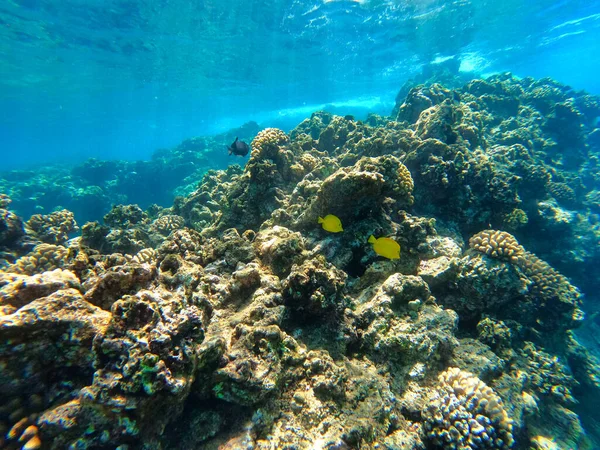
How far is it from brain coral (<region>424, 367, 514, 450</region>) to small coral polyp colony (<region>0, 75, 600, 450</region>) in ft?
0.06

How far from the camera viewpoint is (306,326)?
362cm

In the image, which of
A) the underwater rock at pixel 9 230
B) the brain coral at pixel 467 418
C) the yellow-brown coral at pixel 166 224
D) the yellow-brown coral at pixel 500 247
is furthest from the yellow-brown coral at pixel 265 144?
the brain coral at pixel 467 418

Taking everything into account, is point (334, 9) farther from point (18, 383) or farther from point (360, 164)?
point (18, 383)

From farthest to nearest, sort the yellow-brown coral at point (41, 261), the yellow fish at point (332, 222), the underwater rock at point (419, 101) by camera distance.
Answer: the underwater rock at point (419, 101) < the yellow-brown coral at point (41, 261) < the yellow fish at point (332, 222)

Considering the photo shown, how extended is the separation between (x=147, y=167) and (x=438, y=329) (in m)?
25.3

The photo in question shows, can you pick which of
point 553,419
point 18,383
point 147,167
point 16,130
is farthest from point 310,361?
point 16,130

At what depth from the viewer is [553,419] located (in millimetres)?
4496

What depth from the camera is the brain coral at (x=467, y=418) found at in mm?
3018

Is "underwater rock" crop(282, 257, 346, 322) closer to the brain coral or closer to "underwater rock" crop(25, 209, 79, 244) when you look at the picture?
the brain coral

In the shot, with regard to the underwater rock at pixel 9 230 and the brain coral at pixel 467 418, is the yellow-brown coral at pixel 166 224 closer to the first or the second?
the underwater rock at pixel 9 230

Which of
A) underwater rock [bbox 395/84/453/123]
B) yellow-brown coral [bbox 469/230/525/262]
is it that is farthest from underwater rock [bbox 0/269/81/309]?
underwater rock [bbox 395/84/453/123]

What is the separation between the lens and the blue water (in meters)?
20.8

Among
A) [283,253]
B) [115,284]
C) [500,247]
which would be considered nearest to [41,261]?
[115,284]

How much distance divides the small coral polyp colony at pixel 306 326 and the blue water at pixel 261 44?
20.7 meters
